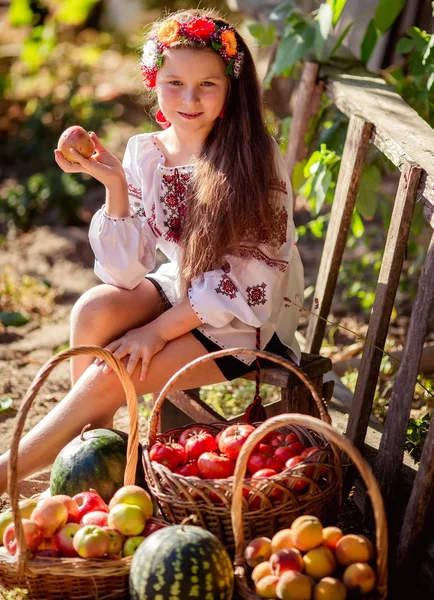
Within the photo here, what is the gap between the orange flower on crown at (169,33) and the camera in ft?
9.47

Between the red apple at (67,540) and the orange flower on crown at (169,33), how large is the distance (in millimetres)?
1625

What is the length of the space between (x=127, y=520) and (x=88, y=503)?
198 mm

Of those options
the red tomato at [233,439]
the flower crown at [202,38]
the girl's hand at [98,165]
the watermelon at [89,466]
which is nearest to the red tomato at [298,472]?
the red tomato at [233,439]

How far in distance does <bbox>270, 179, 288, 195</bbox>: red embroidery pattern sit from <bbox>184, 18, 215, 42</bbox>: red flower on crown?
1.76 feet

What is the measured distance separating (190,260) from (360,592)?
48.9 inches

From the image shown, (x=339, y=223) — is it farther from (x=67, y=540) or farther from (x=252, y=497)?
(x=67, y=540)

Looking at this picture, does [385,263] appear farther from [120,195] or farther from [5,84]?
[5,84]

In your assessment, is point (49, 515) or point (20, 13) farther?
point (20, 13)

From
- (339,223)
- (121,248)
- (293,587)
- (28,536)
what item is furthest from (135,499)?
(339,223)

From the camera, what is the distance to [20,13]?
914 centimetres

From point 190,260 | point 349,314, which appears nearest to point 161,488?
point 190,260

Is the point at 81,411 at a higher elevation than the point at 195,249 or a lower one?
lower

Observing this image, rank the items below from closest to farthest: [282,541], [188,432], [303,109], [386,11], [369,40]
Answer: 1. [282,541]
2. [188,432]
3. [386,11]
4. [369,40]
5. [303,109]

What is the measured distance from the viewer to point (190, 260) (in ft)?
9.46
